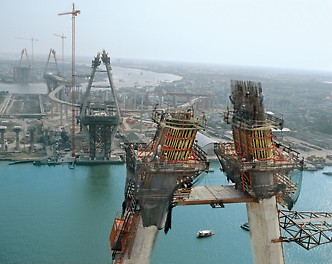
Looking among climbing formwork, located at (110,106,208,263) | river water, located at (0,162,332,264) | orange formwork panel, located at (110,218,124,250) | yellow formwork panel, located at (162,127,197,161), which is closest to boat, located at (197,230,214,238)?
river water, located at (0,162,332,264)

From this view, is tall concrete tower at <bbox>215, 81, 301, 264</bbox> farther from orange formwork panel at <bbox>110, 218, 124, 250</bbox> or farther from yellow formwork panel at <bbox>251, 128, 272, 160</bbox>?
orange formwork panel at <bbox>110, 218, 124, 250</bbox>

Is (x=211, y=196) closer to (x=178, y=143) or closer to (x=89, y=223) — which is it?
(x=178, y=143)

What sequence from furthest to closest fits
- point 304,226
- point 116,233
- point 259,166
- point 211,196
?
→ point 304,226
point 211,196
point 259,166
point 116,233

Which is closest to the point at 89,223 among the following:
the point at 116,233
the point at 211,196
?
the point at 116,233

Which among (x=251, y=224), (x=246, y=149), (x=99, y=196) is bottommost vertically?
(x=99, y=196)

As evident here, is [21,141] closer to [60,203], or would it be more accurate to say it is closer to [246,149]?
[60,203]

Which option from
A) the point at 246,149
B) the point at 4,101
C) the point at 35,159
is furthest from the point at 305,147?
the point at 4,101

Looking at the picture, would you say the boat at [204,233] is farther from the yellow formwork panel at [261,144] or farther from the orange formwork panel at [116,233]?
the orange formwork panel at [116,233]
